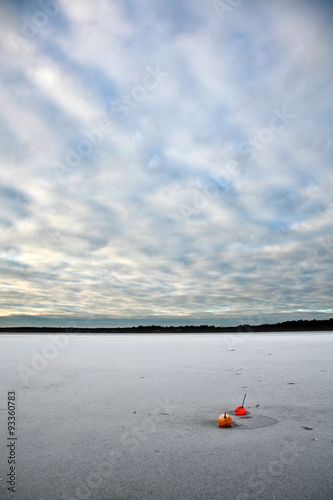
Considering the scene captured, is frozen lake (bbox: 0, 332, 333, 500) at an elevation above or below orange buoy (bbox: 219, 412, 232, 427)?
below

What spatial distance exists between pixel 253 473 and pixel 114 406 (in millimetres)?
2092

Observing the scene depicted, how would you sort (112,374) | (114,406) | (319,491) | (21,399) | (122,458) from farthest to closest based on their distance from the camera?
(112,374) → (21,399) → (114,406) → (122,458) → (319,491)

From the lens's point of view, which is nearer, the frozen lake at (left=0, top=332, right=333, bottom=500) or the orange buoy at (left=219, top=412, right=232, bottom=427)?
the frozen lake at (left=0, top=332, right=333, bottom=500)

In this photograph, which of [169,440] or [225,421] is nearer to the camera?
[169,440]

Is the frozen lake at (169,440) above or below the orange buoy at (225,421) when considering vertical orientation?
below

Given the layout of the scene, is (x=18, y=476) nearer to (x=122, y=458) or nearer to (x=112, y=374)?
(x=122, y=458)

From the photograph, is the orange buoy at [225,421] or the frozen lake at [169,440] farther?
the orange buoy at [225,421]

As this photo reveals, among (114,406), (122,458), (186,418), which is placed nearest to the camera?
(122,458)

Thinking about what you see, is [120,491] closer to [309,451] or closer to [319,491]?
[319,491]

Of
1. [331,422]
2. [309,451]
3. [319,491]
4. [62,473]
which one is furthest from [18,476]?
[331,422]

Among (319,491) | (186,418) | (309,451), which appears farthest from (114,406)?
(319,491)

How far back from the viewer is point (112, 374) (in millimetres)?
6168

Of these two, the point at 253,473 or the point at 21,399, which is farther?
the point at 21,399

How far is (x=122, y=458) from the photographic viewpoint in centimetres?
243
